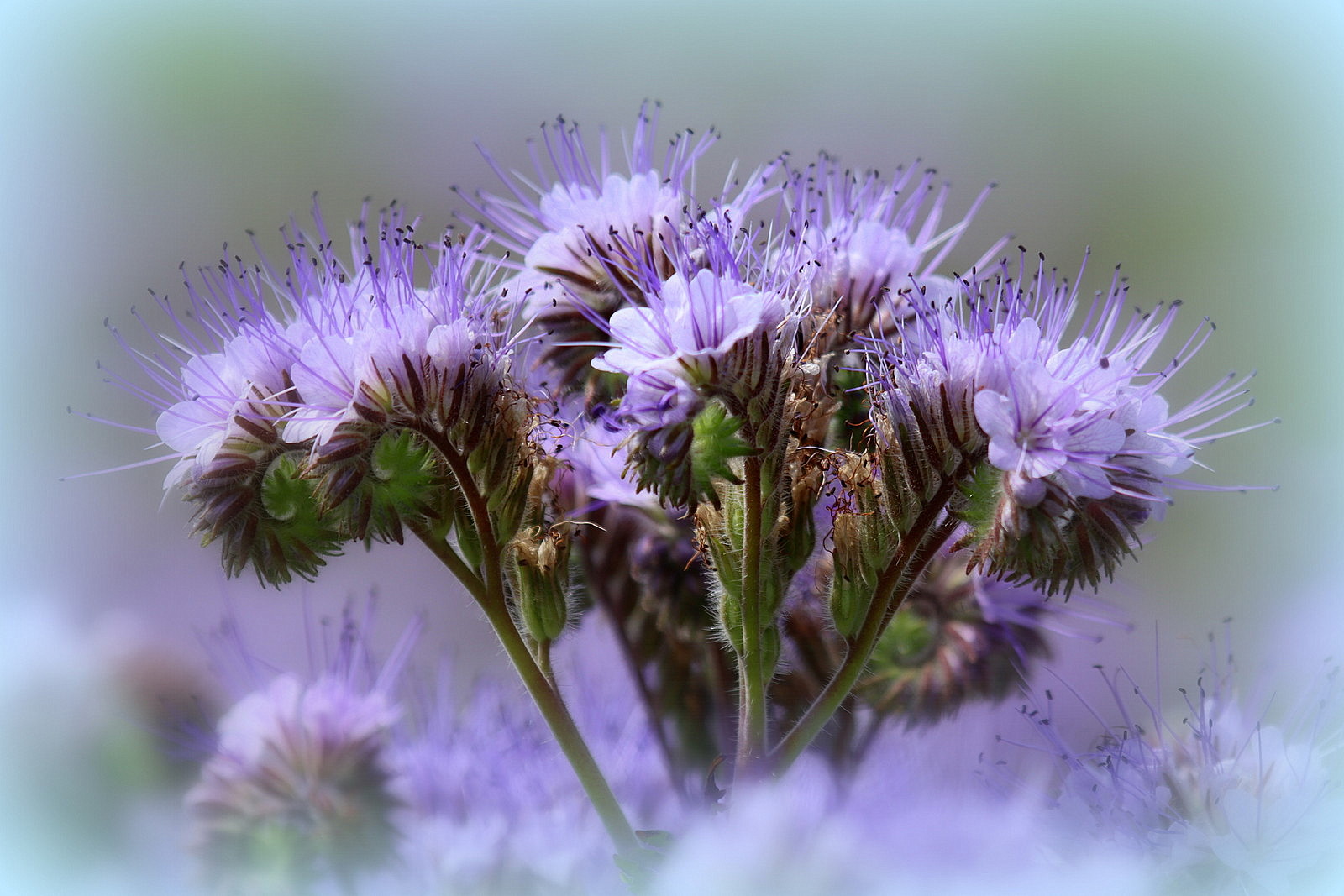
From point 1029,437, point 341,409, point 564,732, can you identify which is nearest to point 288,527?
point 341,409

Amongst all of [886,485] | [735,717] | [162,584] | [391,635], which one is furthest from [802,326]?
[162,584]

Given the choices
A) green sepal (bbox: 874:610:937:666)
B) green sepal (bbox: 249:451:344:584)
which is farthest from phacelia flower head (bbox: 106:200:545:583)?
green sepal (bbox: 874:610:937:666)

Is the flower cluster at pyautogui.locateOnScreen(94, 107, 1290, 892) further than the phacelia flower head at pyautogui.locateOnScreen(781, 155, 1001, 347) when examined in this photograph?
No

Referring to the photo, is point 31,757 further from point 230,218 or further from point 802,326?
point 230,218

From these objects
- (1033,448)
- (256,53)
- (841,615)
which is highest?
(256,53)

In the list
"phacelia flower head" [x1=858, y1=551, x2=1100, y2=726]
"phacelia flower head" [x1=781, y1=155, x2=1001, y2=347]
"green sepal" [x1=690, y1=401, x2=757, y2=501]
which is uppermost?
"phacelia flower head" [x1=781, y1=155, x2=1001, y2=347]

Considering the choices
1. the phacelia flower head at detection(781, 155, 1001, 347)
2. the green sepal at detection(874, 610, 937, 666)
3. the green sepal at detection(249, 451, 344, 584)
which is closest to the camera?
the green sepal at detection(249, 451, 344, 584)

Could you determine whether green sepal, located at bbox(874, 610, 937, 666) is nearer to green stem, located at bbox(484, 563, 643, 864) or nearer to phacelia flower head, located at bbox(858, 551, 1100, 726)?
phacelia flower head, located at bbox(858, 551, 1100, 726)

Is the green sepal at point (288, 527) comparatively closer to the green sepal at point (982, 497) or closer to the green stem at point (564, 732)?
the green stem at point (564, 732)
